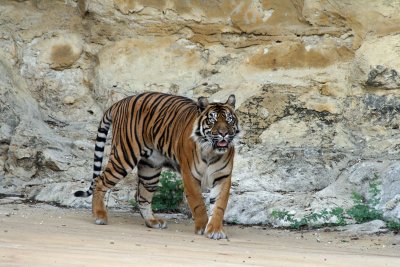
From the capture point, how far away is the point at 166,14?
12430mm

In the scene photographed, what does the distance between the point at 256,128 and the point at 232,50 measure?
1092 millimetres

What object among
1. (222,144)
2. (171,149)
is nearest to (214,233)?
(222,144)

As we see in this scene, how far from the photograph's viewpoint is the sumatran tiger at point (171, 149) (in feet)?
31.5

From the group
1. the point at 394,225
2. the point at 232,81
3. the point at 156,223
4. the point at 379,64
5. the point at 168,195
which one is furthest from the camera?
the point at 232,81

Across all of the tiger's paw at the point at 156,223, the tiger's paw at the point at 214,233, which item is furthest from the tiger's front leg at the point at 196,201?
the tiger's paw at the point at 156,223

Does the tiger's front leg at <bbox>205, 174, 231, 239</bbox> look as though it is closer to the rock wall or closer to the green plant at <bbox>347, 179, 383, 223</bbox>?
the rock wall

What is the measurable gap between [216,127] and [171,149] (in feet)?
2.46

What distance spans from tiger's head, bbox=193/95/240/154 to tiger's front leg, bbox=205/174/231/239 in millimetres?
300

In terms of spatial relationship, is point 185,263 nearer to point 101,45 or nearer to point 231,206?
point 231,206

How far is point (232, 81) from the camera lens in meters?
12.1

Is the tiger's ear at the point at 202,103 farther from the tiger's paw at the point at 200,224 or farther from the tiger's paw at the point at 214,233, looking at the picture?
the tiger's paw at the point at 214,233

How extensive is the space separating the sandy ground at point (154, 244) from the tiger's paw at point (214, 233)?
7 cm

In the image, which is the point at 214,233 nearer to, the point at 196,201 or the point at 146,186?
the point at 196,201

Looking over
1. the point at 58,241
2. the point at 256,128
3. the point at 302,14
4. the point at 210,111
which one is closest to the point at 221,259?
the point at 58,241
